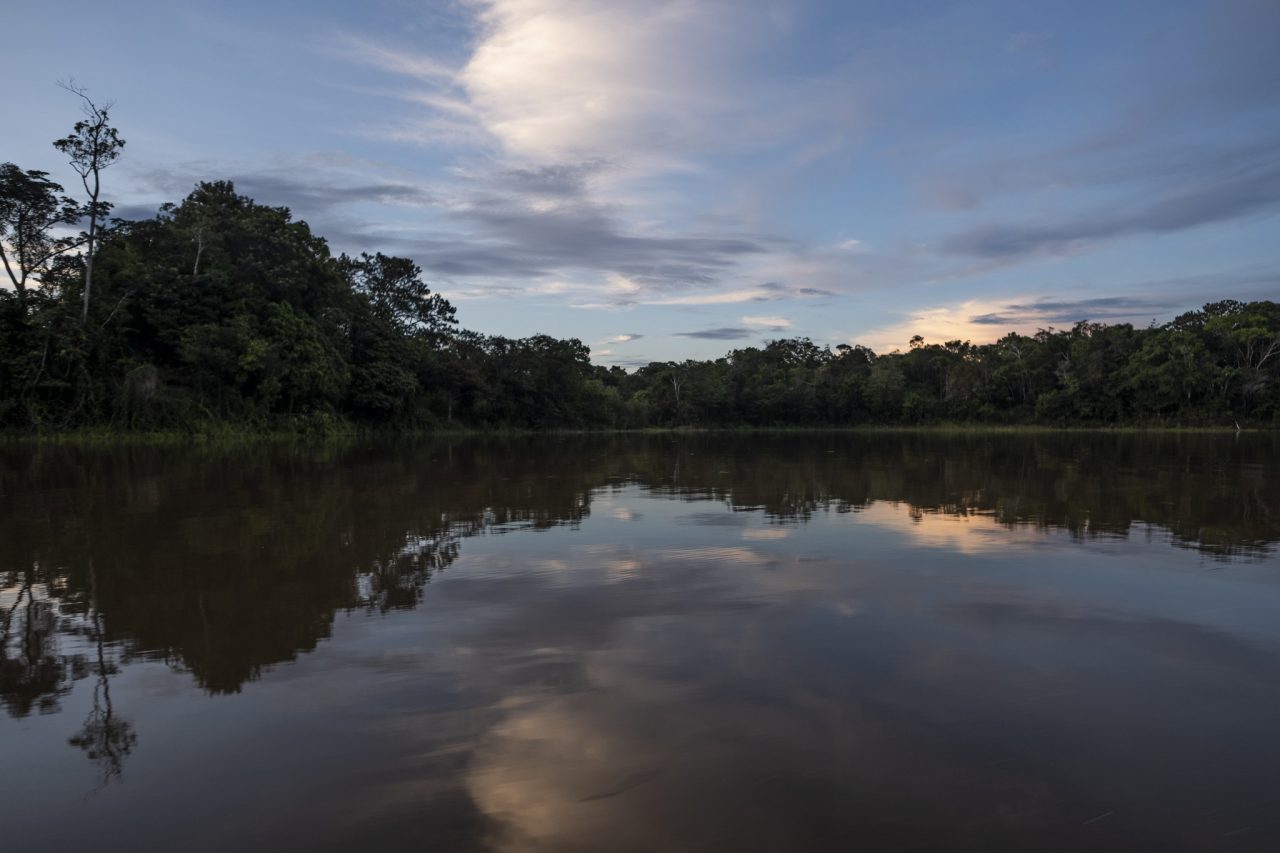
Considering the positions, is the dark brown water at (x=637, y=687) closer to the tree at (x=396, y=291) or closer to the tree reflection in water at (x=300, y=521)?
the tree reflection in water at (x=300, y=521)

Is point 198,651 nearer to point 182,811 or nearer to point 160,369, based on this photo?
point 182,811

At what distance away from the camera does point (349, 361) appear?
143 feet

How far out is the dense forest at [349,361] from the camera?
29.6 m

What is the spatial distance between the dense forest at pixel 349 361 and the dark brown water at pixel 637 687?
26008 mm

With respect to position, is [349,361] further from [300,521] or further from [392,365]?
[300,521]

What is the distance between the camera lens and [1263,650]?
14.9ft

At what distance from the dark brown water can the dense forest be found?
2601 centimetres

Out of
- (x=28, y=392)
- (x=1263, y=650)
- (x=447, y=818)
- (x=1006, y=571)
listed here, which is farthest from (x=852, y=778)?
(x=28, y=392)

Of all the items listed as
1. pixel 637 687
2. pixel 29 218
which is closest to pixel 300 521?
pixel 637 687

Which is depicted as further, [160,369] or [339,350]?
[339,350]

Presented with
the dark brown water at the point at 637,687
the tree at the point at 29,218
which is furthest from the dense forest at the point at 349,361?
the dark brown water at the point at 637,687

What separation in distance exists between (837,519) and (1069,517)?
3204mm

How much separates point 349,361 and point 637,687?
43.6 meters

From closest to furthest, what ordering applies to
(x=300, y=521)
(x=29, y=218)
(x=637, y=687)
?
(x=637, y=687)
(x=300, y=521)
(x=29, y=218)
